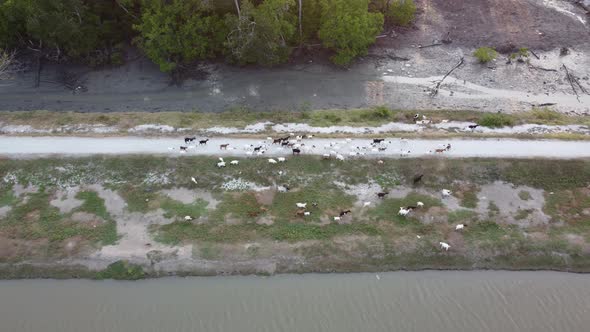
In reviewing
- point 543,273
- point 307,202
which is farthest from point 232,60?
point 543,273

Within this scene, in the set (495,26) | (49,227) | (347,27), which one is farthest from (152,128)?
(495,26)

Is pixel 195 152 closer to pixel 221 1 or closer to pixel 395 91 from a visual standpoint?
pixel 221 1

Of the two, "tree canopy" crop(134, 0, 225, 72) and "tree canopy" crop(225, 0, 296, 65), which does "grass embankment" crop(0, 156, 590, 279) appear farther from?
"tree canopy" crop(134, 0, 225, 72)

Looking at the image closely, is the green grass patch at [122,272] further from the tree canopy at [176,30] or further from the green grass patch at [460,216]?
the tree canopy at [176,30]

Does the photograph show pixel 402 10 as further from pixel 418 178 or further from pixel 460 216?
pixel 460 216

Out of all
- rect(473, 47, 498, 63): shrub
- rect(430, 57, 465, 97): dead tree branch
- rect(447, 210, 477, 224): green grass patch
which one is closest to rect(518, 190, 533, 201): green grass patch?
rect(447, 210, 477, 224): green grass patch

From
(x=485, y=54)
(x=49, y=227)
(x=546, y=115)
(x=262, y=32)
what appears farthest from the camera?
(x=485, y=54)
